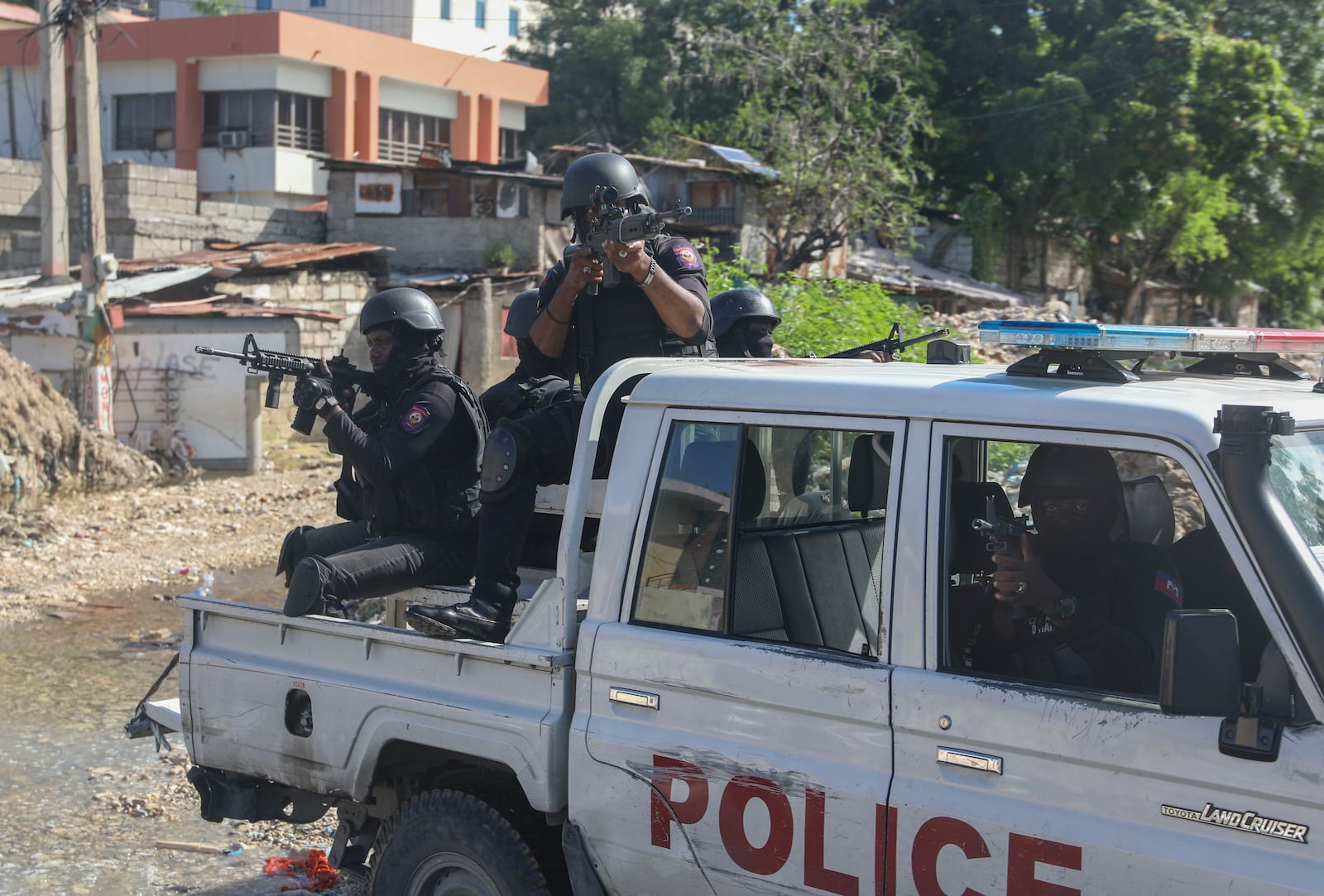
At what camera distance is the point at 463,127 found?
118ft

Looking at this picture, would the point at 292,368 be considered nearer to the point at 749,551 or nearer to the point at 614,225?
the point at 614,225

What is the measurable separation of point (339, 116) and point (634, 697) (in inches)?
1234

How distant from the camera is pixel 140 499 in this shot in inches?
563

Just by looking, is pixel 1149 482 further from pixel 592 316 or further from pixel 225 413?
pixel 225 413

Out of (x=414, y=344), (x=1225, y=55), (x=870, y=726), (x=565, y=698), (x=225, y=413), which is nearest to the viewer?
(x=870, y=726)

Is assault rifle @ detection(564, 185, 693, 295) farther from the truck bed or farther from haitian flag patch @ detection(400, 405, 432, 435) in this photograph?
the truck bed

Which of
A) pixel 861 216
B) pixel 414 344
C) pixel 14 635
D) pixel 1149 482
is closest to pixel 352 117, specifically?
pixel 861 216

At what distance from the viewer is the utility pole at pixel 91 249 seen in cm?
1571

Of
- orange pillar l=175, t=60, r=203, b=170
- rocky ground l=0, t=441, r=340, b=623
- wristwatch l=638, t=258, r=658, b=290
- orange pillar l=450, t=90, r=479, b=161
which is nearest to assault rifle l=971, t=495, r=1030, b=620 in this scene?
wristwatch l=638, t=258, r=658, b=290

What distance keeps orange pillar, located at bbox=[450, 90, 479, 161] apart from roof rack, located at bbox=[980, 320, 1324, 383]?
112ft

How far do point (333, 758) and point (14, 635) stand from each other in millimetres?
6824

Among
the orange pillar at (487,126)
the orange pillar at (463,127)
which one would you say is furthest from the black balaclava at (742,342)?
the orange pillar at (487,126)

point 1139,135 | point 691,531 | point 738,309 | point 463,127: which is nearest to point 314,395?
point 691,531

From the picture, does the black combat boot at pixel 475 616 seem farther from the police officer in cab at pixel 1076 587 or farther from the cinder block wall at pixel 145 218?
the cinder block wall at pixel 145 218
